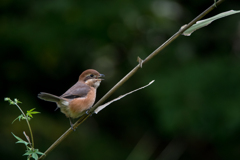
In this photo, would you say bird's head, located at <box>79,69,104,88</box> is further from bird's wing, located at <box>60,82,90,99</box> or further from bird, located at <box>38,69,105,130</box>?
bird's wing, located at <box>60,82,90,99</box>

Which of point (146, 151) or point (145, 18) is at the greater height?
point (145, 18)

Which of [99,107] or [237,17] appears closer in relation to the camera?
[99,107]

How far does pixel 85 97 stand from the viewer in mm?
3658

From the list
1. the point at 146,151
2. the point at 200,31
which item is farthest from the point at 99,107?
the point at 200,31

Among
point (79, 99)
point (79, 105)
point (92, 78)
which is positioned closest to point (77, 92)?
point (79, 99)

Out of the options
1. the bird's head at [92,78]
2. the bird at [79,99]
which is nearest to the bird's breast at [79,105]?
the bird at [79,99]

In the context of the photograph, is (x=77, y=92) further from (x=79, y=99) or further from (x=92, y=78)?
(x=92, y=78)

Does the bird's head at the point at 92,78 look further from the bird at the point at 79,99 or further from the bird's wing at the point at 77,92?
the bird's wing at the point at 77,92

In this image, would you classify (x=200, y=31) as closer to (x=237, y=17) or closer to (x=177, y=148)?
(x=237, y=17)

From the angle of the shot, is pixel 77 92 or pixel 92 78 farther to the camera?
pixel 92 78

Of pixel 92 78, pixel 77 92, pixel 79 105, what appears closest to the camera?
pixel 79 105

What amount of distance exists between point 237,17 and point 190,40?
3.11ft

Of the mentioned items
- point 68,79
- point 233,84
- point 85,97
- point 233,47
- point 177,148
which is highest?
point 68,79

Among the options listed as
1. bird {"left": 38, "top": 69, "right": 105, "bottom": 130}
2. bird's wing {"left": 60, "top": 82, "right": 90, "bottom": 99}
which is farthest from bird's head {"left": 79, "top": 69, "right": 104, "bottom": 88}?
bird's wing {"left": 60, "top": 82, "right": 90, "bottom": 99}
